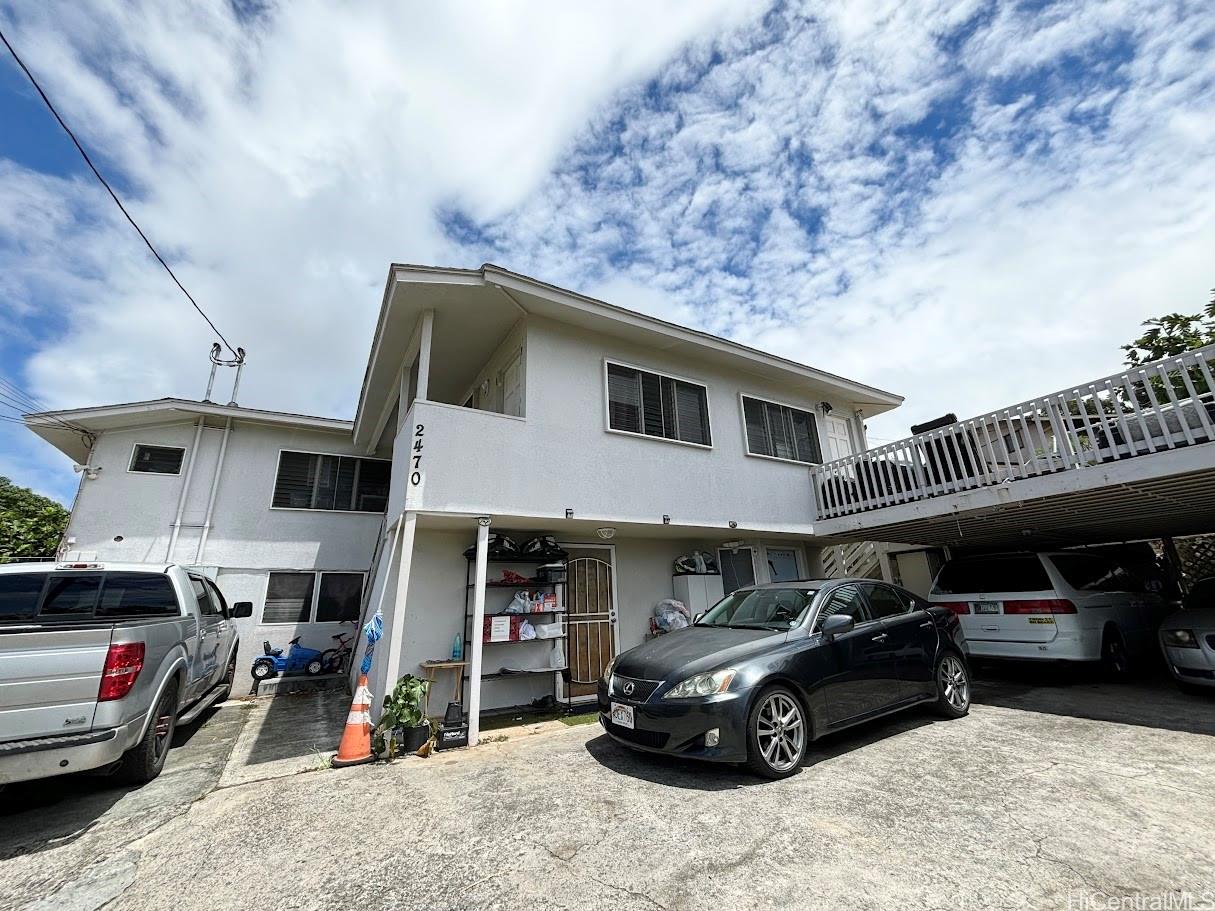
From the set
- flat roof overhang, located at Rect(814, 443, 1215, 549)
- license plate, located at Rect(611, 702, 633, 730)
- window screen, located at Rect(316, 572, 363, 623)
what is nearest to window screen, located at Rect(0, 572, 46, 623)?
license plate, located at Rect(611, 702, 633, 730)

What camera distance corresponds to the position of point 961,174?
5988 millimetres

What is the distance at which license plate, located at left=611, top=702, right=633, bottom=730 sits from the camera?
4.16 metres

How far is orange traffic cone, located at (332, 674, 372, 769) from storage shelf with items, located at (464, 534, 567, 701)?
1.64m

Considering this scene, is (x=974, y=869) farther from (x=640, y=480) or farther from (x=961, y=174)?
(x=961, y=174)

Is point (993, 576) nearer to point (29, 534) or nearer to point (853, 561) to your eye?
point (853, 561)

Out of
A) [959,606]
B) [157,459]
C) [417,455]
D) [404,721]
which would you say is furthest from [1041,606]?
[157,459]

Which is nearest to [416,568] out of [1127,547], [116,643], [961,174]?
[116,643]

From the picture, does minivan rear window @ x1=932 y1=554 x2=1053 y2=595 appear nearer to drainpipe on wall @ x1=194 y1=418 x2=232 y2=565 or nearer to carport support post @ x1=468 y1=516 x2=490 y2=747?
carport support post @ x1=468 y1=516 x2=490 y2=747

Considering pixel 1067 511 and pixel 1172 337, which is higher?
pixel 1172 337

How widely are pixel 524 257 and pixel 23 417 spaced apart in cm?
1026

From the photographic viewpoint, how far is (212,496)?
10086 millimetres

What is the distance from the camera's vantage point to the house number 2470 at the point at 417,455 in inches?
228

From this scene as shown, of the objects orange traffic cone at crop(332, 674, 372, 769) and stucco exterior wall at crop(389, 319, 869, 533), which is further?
stucco exterior wall at crop(389, 319, 869, 533)

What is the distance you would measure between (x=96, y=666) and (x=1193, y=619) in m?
11.1
